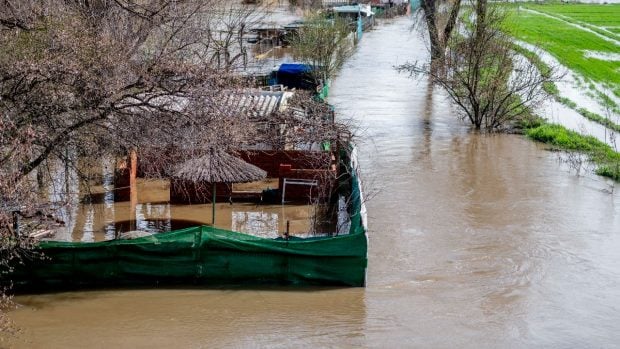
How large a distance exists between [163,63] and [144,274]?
13.8 ft

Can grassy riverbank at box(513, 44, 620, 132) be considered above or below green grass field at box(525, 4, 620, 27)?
below

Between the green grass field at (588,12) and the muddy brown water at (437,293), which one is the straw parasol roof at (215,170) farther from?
the green grass field at (588,12)

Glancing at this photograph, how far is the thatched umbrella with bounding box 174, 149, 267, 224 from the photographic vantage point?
60.5 feet

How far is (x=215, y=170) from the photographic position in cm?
1862

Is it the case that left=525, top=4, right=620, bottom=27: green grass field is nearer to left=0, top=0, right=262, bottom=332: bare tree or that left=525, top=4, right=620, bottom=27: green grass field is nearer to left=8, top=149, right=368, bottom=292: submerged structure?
left=0, top=0, right=262, bottom=332: bare tree

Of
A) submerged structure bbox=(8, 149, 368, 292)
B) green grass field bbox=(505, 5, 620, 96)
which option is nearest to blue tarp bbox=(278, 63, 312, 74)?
green grass field bbox=(505, 5, 620, 96)

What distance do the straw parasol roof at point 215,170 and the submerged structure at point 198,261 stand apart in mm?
3125

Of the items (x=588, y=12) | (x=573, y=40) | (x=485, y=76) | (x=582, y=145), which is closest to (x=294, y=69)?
(x=485, y=76)

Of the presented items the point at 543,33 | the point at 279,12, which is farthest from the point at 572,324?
the point at 279,12

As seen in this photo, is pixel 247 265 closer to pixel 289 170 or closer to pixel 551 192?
pixel 289 170

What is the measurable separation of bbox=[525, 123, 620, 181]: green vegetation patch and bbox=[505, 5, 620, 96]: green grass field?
5.30 m

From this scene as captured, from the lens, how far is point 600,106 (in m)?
38.0

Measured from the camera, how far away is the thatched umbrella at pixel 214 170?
18438 mm

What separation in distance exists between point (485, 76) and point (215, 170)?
17.2 metres
